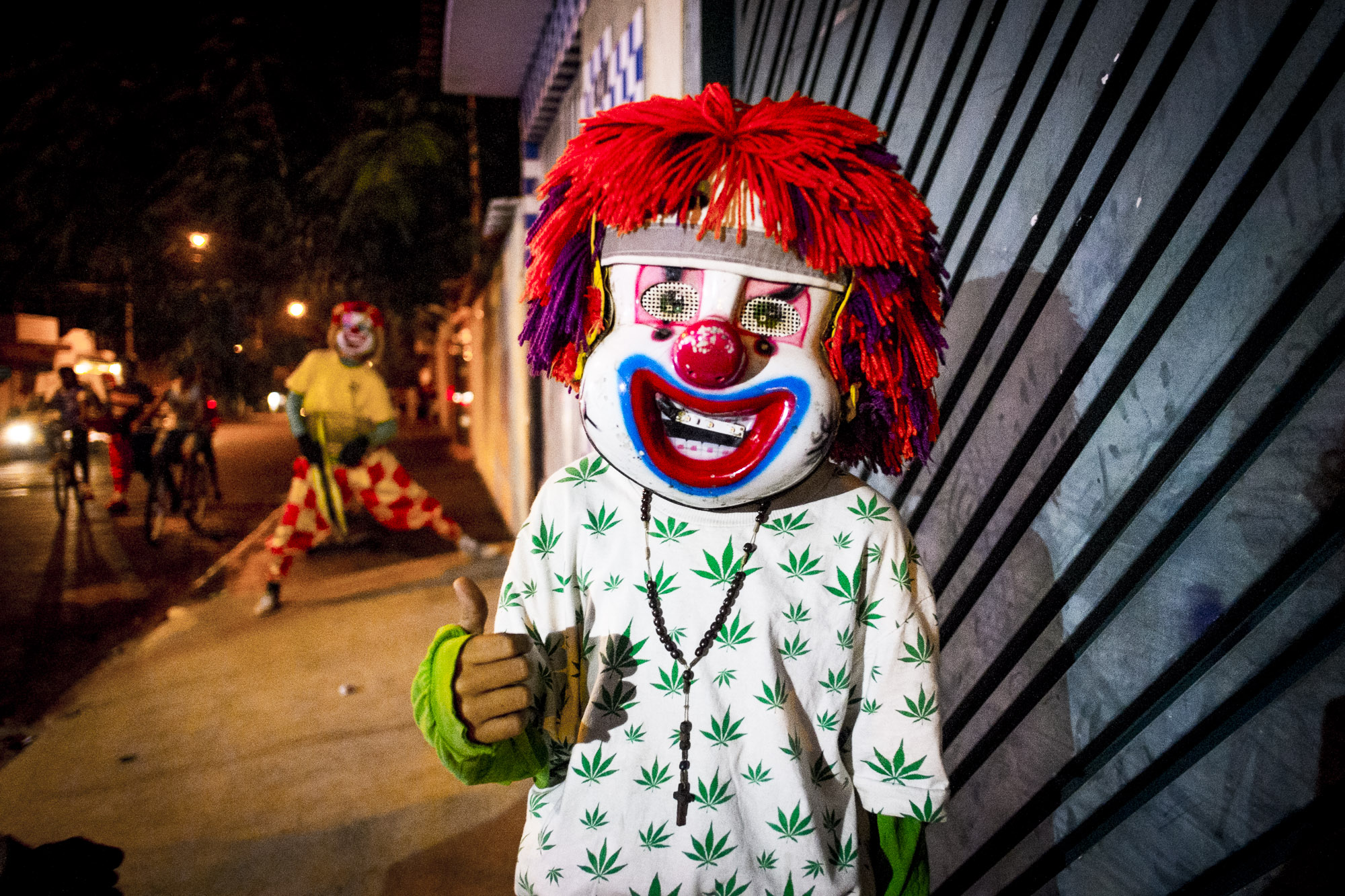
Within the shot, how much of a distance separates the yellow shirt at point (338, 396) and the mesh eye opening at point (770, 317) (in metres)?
4.41

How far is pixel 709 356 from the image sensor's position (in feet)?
3.96

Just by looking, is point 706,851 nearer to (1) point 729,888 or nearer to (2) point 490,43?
(1) point 729,888

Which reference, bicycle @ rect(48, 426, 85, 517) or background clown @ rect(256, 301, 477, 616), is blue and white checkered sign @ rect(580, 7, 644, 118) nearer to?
background clown @ rect(256, 301, 477, 616)

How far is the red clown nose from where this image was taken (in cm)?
121

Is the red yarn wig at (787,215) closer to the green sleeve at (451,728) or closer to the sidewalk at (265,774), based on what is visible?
the green sleeve at (451,728)

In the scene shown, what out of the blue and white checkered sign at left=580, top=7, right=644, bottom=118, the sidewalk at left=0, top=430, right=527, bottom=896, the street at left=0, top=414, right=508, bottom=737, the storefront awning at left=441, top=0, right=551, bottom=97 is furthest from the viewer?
the storefront awning at left=441, top=0, right=551, bottom=97

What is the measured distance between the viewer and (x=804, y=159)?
4.20 feet

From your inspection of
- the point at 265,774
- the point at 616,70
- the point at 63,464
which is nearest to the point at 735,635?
the point at 265,774

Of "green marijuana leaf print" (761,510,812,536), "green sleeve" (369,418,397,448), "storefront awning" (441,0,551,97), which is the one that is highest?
"storefront awning" (441,0,551,97)

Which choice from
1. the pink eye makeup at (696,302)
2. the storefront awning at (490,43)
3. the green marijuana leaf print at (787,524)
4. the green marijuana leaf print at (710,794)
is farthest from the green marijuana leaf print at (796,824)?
the storefront awning at (490,43)

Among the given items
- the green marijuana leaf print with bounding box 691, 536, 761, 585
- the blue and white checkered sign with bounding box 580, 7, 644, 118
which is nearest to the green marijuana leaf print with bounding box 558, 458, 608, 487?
the green marijuana leaf print with bounding box 691, 536, 761, 585

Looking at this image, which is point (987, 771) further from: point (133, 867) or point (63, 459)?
point (63, 459)

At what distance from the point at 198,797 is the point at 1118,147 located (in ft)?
11.8

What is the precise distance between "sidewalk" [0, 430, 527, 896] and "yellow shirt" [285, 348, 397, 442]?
129 cm
